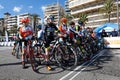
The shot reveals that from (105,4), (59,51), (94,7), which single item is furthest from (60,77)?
(94,7)

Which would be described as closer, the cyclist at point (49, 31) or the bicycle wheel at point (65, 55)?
the bicycle wheel at point (65, 55)

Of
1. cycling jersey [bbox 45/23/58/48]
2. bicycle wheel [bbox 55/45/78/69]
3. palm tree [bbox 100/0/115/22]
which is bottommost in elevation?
bicycle wheel [bbox 55/45/78/69]

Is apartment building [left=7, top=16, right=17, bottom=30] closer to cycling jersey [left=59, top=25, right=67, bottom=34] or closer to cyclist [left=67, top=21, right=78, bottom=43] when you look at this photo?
cyclist [left=67, top=21, right=78, bottom=43]

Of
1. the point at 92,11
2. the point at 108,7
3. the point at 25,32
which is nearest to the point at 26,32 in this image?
the point at 25,32

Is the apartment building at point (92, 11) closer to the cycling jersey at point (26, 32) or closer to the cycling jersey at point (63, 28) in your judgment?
the cycling jersey at point (63, 28)

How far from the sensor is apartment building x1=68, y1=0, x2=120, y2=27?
72031mm

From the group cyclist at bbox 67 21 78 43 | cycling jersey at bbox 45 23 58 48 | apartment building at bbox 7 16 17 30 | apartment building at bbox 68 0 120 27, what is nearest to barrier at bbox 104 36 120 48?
cyclist at bbox 67 21 78 43

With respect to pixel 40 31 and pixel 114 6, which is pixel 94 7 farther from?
pixel 40 31

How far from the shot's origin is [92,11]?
255 ft

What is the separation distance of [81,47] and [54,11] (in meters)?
135

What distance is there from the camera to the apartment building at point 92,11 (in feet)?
236

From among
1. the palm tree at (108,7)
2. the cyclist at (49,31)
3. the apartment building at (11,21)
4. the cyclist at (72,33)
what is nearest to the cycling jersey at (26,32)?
the cyclist at (49,31)

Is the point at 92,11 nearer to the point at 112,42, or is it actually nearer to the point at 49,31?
the point at 112,42

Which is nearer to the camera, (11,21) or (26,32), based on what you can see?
(26,32)
